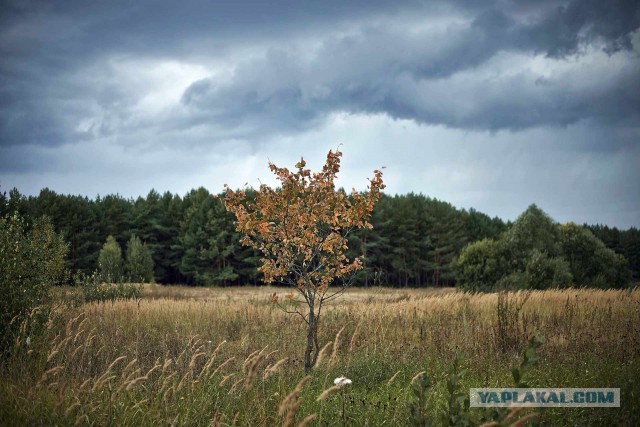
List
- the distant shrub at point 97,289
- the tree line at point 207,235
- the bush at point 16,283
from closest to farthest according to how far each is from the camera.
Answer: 1. the bush at point 16,283
2. the distant shrub at point 97,289
3. the tree line at point 207,235

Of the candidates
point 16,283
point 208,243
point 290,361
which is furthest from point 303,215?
point 208,243

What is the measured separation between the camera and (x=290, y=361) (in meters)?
8.58

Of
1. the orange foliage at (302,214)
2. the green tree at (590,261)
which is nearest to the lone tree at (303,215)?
the orange foliage at (302,214)

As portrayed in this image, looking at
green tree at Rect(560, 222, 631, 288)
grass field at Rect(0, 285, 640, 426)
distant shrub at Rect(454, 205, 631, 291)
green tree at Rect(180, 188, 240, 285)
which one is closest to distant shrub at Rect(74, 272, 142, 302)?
grass field at Rect(0, 285, 640, 426)

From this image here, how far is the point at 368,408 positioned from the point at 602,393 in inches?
125

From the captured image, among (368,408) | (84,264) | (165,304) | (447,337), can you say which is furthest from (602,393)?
(84,264)

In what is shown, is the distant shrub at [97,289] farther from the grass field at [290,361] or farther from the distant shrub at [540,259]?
the distant shrub at [540,259]

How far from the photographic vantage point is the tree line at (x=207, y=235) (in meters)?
47.9

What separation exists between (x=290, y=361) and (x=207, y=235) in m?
42.9

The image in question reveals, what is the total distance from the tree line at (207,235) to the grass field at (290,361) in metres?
33.0

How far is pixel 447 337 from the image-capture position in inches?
384

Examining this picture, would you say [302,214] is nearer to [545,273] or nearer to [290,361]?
[290,361]

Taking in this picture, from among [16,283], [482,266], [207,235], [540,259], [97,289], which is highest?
[207,235]

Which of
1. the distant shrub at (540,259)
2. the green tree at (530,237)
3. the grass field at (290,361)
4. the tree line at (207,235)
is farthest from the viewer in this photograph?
the tree line at (207,235)
